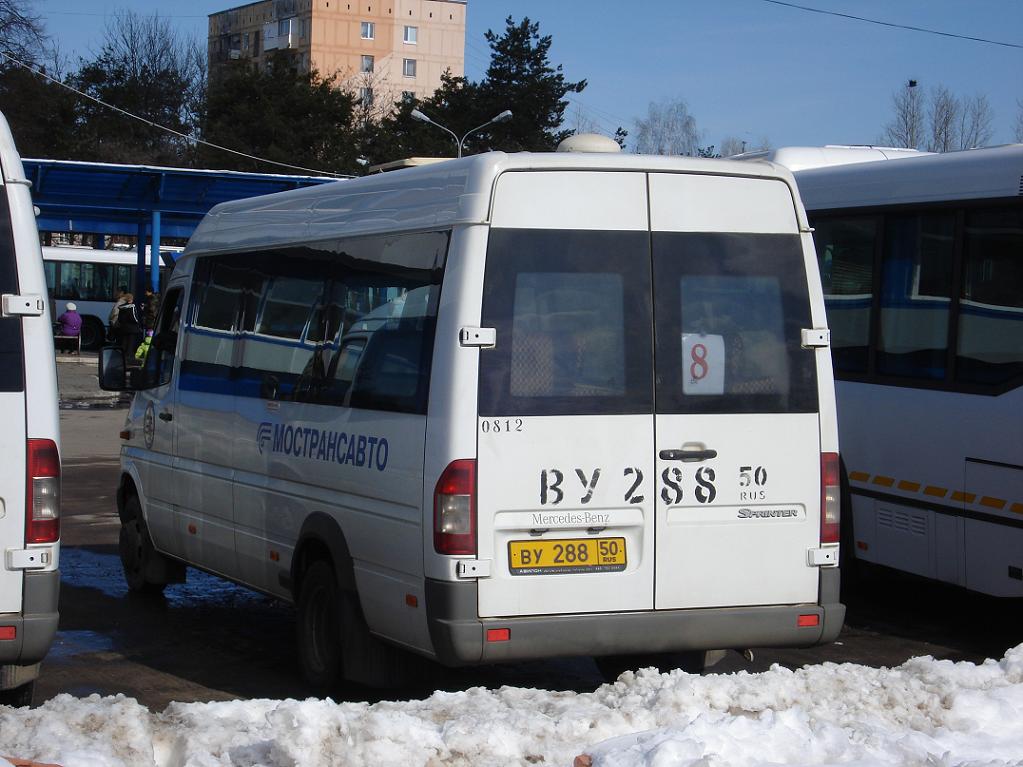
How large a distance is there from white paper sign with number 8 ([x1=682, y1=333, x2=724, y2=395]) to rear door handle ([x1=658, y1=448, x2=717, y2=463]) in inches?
10.4

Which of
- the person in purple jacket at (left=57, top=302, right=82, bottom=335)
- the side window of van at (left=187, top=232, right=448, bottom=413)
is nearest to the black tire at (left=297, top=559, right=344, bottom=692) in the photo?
the side window of van at (left=187, top=232, right=448, bottom=413)

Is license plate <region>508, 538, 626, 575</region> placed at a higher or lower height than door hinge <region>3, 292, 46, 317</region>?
lower

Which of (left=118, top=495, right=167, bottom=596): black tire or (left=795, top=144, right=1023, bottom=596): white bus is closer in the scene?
(left=795, top=144, right=1023, bottom=596): white bus

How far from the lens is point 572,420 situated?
20.6 feet

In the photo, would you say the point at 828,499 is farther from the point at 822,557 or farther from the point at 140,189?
the point at 140,189

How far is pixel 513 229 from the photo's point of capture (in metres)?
6.27

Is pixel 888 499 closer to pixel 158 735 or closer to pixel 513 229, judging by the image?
pixel 513 229

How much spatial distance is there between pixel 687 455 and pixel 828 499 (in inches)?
28.8

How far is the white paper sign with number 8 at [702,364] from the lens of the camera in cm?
652

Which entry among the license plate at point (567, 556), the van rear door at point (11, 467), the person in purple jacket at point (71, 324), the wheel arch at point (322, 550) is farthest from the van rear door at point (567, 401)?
the person in purple jacket at point (71, 324)

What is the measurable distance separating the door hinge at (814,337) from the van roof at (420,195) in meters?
0.69

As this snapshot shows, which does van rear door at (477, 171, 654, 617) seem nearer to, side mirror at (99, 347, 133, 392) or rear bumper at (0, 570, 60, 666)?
rear bumper at (0, 570, 60, 666)

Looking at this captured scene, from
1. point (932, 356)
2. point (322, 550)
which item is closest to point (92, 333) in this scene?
point (932, 356)

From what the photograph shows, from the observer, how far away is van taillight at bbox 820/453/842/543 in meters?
6.67
